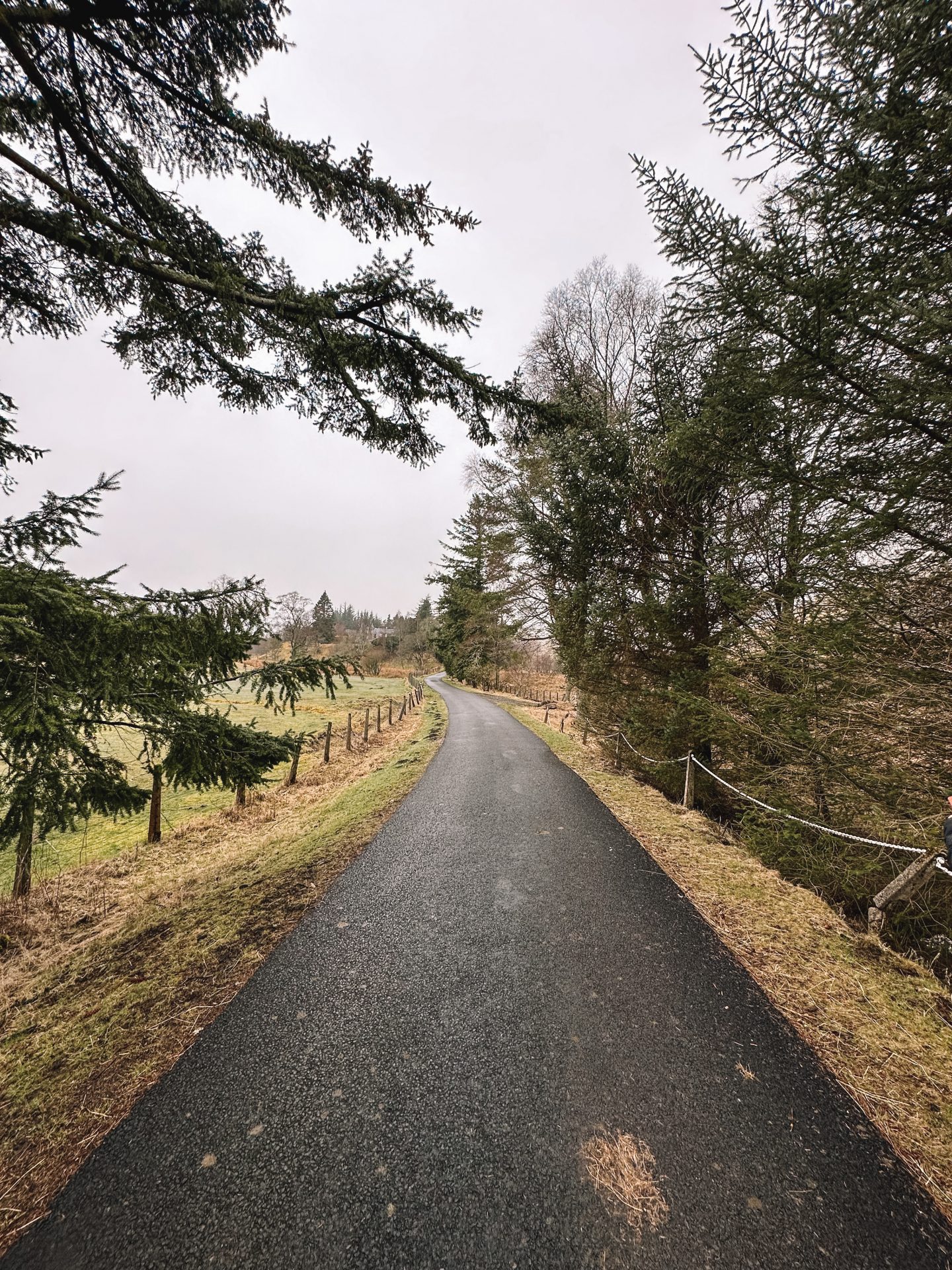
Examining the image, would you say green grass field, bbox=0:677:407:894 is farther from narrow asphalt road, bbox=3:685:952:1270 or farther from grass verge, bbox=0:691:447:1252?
narrow asphalt road, bbox=3:685:952:1270

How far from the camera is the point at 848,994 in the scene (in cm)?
296

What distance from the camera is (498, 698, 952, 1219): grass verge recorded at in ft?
7.02

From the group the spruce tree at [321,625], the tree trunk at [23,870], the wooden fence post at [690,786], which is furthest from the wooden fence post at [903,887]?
the spruce tree at [321,625]

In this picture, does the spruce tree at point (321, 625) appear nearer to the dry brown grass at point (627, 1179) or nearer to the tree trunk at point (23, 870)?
the tree trunk at point (23, 870)

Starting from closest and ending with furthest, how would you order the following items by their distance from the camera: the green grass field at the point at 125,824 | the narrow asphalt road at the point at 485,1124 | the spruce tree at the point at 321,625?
1. the narrow asphalt road at the point at 485,1124
2. the green grass field at the point at 125,824
3. the spruce tree at the point at 321,625

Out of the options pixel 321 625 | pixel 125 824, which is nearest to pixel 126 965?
pixel 125 824

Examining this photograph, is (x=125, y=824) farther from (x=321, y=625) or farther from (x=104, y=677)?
(x=321, y=625)

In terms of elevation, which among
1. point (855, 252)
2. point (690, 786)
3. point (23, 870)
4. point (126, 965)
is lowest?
point (23, 870)

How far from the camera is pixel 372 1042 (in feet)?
8.48

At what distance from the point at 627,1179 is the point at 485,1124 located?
2.16ft


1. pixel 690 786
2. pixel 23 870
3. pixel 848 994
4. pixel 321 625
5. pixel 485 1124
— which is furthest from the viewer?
pixel 321 625

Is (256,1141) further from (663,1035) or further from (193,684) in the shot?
(193,684)

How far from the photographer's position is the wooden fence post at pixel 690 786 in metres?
7.01

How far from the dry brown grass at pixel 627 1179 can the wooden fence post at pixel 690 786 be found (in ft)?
18.6
